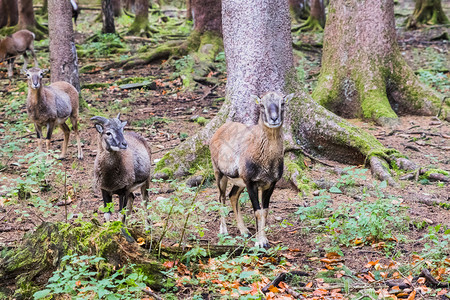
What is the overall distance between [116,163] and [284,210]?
2529 millimetres

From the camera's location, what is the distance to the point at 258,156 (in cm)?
611

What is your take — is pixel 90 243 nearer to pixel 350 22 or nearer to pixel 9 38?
pixel 350 22

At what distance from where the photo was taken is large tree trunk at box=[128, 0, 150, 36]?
24188 mm

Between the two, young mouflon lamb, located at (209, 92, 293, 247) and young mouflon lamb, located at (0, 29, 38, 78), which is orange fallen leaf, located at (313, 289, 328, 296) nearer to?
young mouflon lamb, located at (209, 92, 293, 247)

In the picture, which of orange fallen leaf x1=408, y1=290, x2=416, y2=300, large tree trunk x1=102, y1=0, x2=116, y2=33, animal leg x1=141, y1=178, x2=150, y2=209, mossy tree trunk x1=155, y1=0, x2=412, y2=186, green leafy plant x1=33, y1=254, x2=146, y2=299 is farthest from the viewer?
large tree trunk x1=102, y1=0, x2=116, y2=33

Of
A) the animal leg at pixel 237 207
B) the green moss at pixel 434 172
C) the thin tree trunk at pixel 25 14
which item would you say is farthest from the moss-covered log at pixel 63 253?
the thin tree trunk at pixel 25 14

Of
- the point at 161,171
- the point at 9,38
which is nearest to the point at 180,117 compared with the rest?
the point at 161,171

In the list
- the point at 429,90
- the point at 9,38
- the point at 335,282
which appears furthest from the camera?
the point at 9,38

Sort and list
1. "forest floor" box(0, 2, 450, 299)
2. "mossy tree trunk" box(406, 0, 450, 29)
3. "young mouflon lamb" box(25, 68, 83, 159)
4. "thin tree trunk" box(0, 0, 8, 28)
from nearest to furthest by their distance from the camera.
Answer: "forest floor" box(0, 2, 450, 299) → "young mouflon lamb" box(25, 68, 83, 159) → "thin tree trunk" box(0, 0, 8, 28) → "mossy tree trunk" box(406, 0, 450, 29)

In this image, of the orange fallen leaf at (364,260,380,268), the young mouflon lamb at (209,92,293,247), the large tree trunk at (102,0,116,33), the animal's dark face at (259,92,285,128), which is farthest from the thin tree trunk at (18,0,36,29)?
the orange fallen leaf at (364,260,380,268)


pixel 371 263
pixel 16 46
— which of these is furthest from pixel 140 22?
pixel 371 263

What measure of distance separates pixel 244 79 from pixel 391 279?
13.8ft

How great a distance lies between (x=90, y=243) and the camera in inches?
189

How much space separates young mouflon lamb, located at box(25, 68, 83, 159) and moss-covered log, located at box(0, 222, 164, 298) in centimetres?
573
